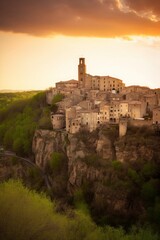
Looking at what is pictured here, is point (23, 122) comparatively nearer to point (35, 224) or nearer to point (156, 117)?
point (156, 117)

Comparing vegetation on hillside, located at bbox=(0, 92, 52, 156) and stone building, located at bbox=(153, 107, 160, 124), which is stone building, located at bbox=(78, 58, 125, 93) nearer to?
vegetation on hillside, located at bbox=(0, 92, 52, 156)

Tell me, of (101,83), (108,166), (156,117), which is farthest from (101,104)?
(101,83)

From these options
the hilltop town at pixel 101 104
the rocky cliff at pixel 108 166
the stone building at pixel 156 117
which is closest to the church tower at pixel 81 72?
the hilltop town at pixel 101 104

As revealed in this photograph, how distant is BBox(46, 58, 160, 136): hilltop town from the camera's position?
28.3 m

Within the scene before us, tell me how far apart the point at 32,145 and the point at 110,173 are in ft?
36.5

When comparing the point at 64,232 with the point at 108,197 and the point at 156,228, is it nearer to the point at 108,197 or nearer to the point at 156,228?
the point at 156,228

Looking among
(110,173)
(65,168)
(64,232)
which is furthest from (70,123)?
(64,232)

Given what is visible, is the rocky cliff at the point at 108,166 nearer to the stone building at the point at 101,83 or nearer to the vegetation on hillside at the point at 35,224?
the vegetation on hillside at the point at 35,224

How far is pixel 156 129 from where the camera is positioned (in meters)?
25.7

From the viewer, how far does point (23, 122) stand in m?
36.7

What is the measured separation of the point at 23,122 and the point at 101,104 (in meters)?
11.1

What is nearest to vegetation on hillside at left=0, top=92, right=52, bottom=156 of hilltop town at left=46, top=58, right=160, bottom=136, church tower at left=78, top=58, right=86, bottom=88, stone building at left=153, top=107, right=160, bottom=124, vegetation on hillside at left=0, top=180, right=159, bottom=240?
hilltop town at left=46, top=58, right=160, bottom=136

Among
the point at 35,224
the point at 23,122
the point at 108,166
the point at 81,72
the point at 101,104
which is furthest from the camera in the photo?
the point at 81,72

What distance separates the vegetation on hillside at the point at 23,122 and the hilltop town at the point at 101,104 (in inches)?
64.8
